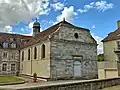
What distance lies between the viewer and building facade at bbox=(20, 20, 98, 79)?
23.7 m

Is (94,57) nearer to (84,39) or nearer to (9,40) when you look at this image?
(84,39)

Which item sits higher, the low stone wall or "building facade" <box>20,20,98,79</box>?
"building facade" <box>20,20,98,79</box>

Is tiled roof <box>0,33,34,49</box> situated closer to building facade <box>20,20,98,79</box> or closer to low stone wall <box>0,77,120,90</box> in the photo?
building facade <box>20,20,98,79</box>

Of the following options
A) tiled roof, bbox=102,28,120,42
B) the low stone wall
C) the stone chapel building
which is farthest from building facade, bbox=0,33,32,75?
the low stone wall

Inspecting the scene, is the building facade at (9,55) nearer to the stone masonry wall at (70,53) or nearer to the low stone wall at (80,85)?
the stone masonry wall at (70,53)

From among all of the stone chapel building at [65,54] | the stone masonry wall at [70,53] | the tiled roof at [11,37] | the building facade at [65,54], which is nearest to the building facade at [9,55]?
the tiled roof at [11,37]

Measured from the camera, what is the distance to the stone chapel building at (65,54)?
77.8 feet

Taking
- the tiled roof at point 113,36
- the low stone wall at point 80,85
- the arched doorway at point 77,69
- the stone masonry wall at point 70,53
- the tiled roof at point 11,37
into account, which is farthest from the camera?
the tiled roof at point 11,37

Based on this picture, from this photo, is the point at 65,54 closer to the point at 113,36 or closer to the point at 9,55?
the point at 113,36

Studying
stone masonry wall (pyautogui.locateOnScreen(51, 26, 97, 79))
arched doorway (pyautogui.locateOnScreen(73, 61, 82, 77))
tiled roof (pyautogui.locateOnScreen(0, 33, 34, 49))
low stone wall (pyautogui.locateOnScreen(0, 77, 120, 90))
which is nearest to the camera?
low stone wall (pyautogui.locateOnScreen(0, 77, 120, 90))

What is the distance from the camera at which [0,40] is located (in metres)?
38.3

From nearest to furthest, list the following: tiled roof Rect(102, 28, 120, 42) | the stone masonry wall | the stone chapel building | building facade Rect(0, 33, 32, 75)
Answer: the stone chapel building, the stone masonry wall, tiled roof Rect(102, 28, 120, 42), building facade Rect(0, 33, 32, 75)

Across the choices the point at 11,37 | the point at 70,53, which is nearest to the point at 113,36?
the point at 70,53

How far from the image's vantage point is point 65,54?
24.9 meters
